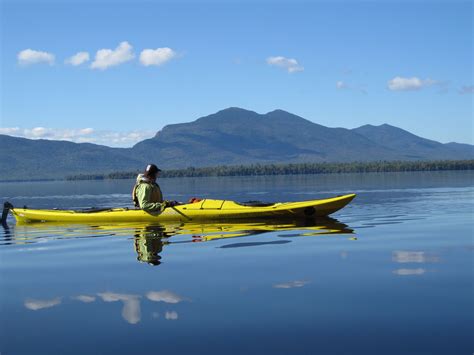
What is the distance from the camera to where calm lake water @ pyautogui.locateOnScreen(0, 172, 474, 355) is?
8805mm

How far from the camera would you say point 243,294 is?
458 inches

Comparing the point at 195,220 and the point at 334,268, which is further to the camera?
the point at 195,220

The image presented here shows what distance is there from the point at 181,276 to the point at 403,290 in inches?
192

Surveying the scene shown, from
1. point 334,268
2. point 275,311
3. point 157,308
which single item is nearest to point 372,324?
point 275,311

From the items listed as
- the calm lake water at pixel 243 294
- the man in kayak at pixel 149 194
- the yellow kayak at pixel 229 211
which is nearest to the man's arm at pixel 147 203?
the man in kayak at pixel 149 194

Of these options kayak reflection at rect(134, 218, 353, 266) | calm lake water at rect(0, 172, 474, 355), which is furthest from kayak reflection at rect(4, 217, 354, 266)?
calm lake water at rect(0, 172, 474, 355)

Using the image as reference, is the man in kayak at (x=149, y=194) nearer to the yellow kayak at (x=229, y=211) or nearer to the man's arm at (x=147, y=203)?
the man's arm at (x=147, y=203)

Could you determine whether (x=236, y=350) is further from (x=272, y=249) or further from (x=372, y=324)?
(x=272, y=249)

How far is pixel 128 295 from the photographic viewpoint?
11766 mm

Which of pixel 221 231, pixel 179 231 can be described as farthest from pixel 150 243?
pixel 221 231

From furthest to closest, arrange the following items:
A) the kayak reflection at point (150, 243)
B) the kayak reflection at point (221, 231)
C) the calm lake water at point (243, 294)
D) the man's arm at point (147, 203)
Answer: the man's arm at point (147, 203)
the kayak reflection at point (221, 231)
the kayak reflection at point (150, 243)
the calm lake water at point (243, 294)

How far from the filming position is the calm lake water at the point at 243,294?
347 inches

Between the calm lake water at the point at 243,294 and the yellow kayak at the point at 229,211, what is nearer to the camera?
the calm lake water at the point at 243,294

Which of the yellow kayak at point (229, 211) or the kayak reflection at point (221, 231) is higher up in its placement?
the yellow kayak at point (229, 211)
